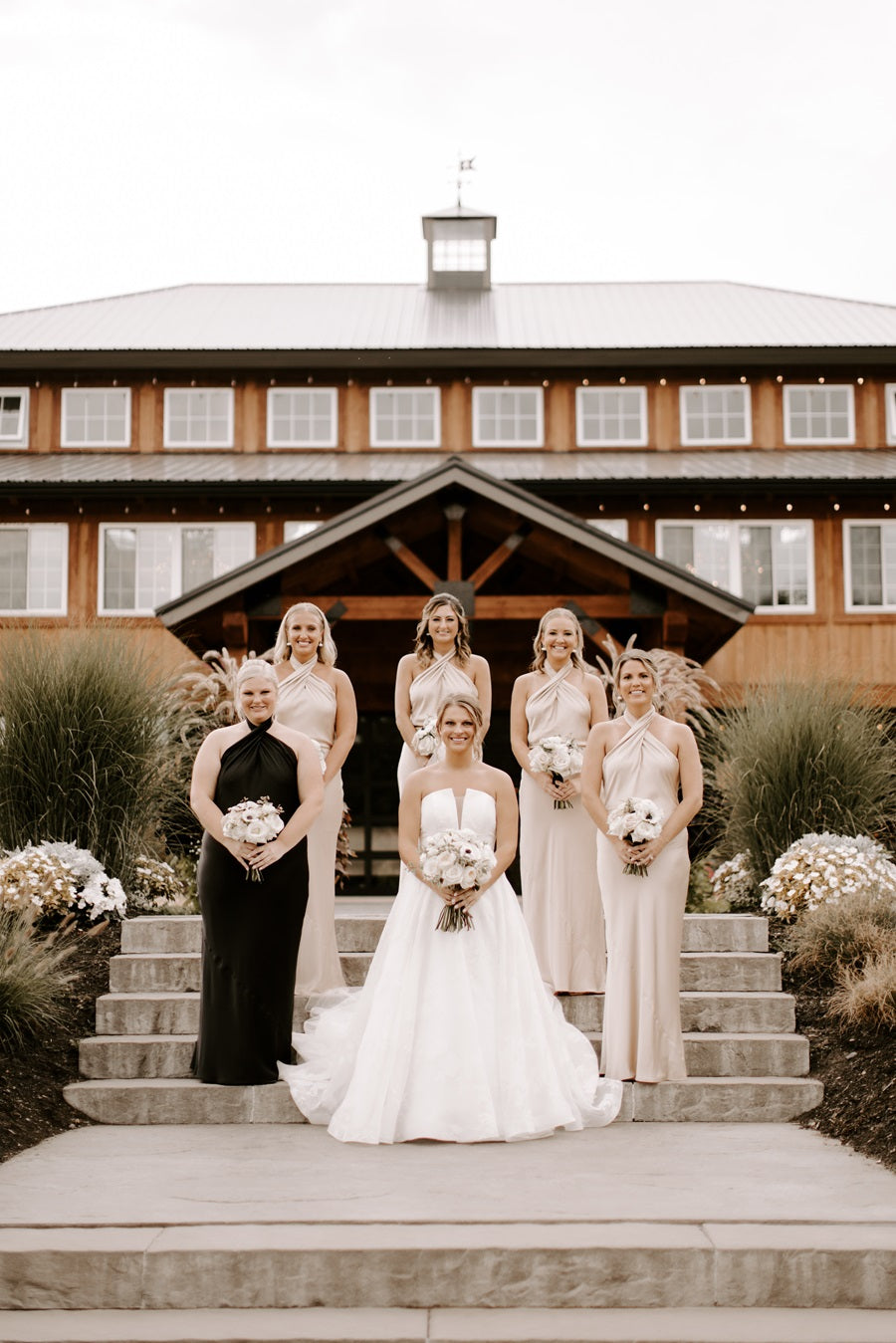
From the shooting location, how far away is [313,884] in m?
7.55

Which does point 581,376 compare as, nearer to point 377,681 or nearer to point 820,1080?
point 377,681

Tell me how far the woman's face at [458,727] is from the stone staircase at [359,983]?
1.98 metres

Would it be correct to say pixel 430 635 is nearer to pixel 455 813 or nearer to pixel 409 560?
pixel 455 813

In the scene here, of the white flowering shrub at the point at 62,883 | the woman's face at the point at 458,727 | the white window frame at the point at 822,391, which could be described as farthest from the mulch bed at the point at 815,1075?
→ the white window frame at the point at 822,391

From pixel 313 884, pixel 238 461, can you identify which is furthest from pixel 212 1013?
pixel 238 461

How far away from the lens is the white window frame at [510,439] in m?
21.6

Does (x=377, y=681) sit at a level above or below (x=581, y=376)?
below

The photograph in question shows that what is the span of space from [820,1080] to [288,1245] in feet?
11.3

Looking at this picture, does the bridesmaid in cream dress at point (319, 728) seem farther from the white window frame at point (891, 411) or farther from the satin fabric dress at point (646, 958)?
the white window frame at point (891, 411)

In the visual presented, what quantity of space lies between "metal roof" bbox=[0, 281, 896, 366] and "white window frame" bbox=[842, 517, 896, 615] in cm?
303

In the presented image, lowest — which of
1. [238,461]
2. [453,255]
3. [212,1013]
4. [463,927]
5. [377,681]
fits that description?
[212,1013]

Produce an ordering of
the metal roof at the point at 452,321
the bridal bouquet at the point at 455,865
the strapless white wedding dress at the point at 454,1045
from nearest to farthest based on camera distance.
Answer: the strapless white wedding dress at the point at 454,1045 → the bridal bouquet at the point at 455,865 → the metal roof at the point at 452,321

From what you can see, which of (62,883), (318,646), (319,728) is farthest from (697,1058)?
(62,883)

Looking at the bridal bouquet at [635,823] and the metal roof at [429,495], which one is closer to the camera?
the bridal bouquet at [635,823]
